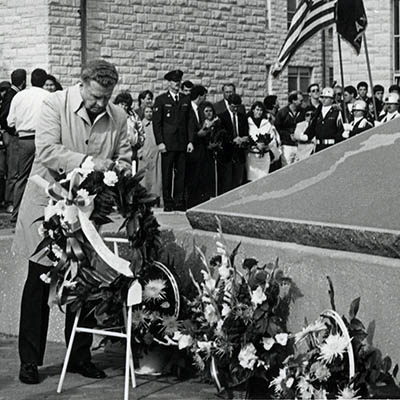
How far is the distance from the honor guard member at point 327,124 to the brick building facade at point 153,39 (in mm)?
5663

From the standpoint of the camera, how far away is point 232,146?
18.2m

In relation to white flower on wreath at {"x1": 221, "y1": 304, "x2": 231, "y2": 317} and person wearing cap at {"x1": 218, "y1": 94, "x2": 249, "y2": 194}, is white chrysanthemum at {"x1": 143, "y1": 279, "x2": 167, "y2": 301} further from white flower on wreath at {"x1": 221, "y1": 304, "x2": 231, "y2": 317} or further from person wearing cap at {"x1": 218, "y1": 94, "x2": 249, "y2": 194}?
person wearing cap at {"x1": 218, "y1": 94, "x2": 249, "y2": 194}

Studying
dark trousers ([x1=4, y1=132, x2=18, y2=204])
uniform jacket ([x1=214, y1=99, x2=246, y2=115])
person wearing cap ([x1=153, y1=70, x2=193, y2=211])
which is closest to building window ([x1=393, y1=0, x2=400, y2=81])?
uniform jacket ([x1=214, y1=99, x2=246, y2=115])

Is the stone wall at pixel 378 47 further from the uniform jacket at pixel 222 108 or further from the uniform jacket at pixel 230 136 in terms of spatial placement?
the uniform jacket at pixel 230 136

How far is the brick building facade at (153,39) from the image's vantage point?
21344 millimetres

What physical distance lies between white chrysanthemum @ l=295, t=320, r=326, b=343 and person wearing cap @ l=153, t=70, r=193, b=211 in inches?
434

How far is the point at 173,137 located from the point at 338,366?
11.6 meters

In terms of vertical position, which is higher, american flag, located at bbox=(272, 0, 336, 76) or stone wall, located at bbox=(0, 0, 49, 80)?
stone wall, located at bbox=(0, 0, 49, 80)

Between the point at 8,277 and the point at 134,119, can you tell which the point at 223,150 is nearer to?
the point at 134,119

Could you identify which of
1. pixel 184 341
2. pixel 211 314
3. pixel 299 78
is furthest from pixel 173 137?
pixel 299 78

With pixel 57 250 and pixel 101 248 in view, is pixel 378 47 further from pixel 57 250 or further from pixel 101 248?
pixel 101 248

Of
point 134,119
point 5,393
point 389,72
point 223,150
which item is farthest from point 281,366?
point 389,72

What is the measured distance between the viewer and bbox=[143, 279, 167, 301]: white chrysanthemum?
7.09 meters

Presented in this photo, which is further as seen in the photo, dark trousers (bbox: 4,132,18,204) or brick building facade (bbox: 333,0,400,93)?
brick building facade (bbox: 333,0,400,93)
